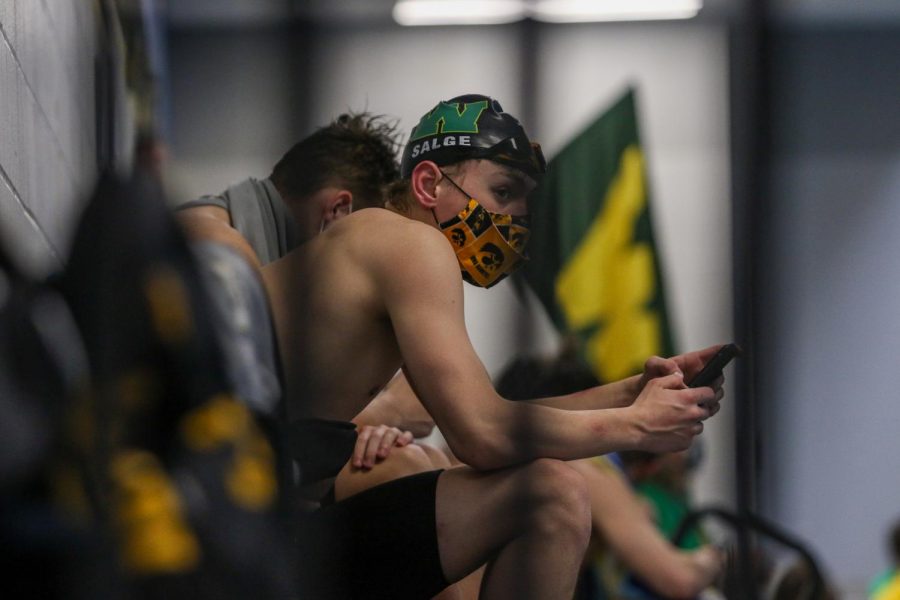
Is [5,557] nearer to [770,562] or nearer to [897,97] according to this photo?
[770,562]

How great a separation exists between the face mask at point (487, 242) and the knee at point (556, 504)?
319mm

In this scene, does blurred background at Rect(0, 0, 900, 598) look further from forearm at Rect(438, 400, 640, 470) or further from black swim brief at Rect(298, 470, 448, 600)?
black swim brief at Rect(298, 470, 448, 600)

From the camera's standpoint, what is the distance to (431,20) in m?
3.17

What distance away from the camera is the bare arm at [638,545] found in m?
A: 3.48

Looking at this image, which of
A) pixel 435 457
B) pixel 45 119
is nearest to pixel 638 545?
pixel 435 457

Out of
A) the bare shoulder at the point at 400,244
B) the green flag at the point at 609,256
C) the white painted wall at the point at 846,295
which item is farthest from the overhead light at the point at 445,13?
the white painted wall at the point at 846,295

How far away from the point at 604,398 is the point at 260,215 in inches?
25.2

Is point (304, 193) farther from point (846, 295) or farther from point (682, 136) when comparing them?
point (846, 295)

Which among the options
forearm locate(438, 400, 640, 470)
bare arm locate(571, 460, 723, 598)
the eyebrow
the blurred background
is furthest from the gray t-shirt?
bare arm locate(571, 460, 723, 598)

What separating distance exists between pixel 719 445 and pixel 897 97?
155 inches

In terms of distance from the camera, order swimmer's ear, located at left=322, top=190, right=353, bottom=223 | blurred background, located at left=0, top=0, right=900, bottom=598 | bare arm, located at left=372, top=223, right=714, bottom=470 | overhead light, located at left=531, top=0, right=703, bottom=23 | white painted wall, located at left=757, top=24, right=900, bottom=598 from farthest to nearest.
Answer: white painted wall, located at left=757, top=24, right=900, bottom=598 → overhead light, located at left=531, top=0, right=703, bottom=23 → swimmer's ear, located at left=322, top=190, right=353, bottom=223 → bare arm, located at left=372, top=223, right=714, bottom=470 → blurred background, located at left=0, top=0, right=900, bottom=598

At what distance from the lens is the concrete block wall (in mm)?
2307

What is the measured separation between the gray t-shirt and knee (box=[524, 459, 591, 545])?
0.55 meters

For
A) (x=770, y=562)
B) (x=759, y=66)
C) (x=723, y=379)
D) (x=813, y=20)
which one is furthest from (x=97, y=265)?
(x=813, y=20)
